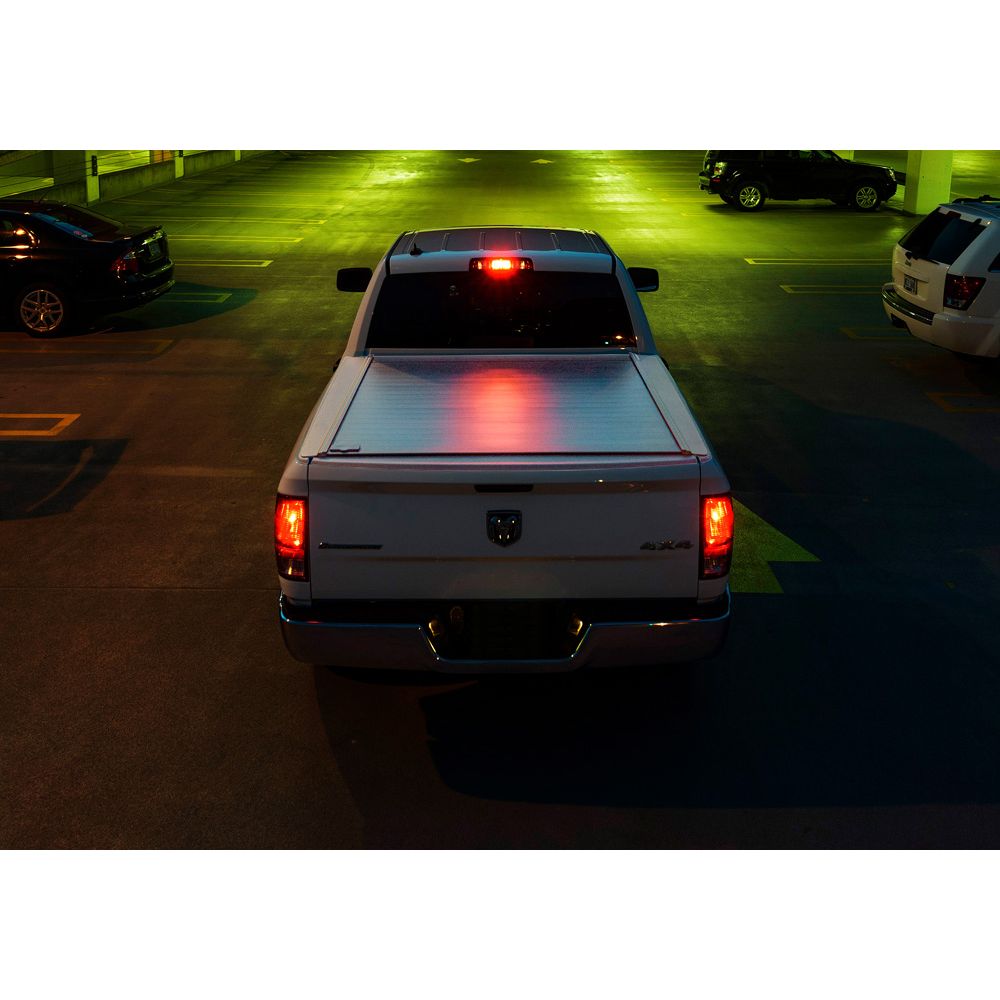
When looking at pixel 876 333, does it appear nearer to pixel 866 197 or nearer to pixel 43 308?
pixel 43 308

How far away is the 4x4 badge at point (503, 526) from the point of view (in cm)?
480

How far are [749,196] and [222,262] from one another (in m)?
13.5

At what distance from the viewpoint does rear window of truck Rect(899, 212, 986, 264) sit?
11.5 meters

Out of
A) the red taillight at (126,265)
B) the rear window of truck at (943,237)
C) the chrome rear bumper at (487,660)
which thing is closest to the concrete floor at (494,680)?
the chrome rear bumper at (487,660)

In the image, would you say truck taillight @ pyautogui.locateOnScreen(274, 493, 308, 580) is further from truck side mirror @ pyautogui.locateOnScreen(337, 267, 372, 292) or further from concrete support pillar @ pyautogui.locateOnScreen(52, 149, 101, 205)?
concrete support pillar @ pyautogui.locateOnScreen(52, 149, 101, 205)

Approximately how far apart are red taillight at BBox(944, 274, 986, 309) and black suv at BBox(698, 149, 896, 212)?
17.1 m

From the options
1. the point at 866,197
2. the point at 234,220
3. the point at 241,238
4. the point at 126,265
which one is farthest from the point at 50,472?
the point at 866,197

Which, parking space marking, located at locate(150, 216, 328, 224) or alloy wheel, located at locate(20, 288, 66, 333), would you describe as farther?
parking space marking, located at locate(150, 216, 328, 224)

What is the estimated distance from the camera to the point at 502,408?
18.9ft

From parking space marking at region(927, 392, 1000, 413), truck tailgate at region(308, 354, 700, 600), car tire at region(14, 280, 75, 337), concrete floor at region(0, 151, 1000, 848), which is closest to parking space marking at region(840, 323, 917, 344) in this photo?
concrete floor at region(0, 151, 1000, 848)

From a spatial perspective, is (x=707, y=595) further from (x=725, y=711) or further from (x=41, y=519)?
(x=41, y=519)

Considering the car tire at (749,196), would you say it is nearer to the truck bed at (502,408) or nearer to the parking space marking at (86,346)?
the parking space marking at (86,346)

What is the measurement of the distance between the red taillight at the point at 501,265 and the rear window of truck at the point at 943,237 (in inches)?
Result: 235

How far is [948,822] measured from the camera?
4.80m
